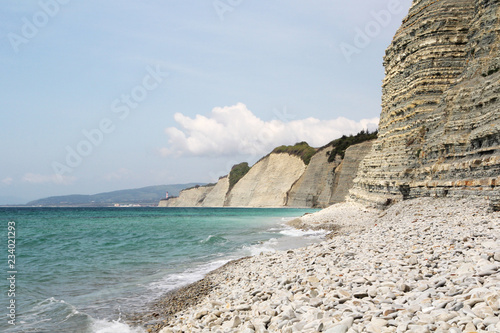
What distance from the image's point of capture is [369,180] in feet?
94.2

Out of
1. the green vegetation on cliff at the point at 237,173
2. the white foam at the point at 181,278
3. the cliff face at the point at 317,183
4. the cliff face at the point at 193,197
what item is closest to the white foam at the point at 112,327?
the white foam at the point at 181,278

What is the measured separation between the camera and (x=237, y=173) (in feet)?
362

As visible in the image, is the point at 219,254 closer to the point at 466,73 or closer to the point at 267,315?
the point at 267,315

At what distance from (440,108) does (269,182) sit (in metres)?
69.3

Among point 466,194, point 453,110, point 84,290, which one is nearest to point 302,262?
point 84,290

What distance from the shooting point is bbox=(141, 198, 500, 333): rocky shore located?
153 inches

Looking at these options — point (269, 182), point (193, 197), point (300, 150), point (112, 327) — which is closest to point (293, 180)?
point (269, 182)

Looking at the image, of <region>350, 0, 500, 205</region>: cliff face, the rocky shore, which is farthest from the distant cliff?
the rocky shore

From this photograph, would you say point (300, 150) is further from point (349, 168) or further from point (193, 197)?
point (193, 197)

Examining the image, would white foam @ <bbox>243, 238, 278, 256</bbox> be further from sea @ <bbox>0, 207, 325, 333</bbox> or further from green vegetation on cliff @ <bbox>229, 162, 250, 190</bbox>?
green vegetation on cliff @ <bbox>229, 162, 250, 190</bbox>

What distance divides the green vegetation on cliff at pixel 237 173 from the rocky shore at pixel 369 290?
320 ft

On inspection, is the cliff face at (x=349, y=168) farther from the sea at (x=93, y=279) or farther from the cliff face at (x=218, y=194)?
the cliff face at (x=218, y=194)

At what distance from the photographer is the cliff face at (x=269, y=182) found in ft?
276

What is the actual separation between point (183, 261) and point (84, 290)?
15.2 ft
